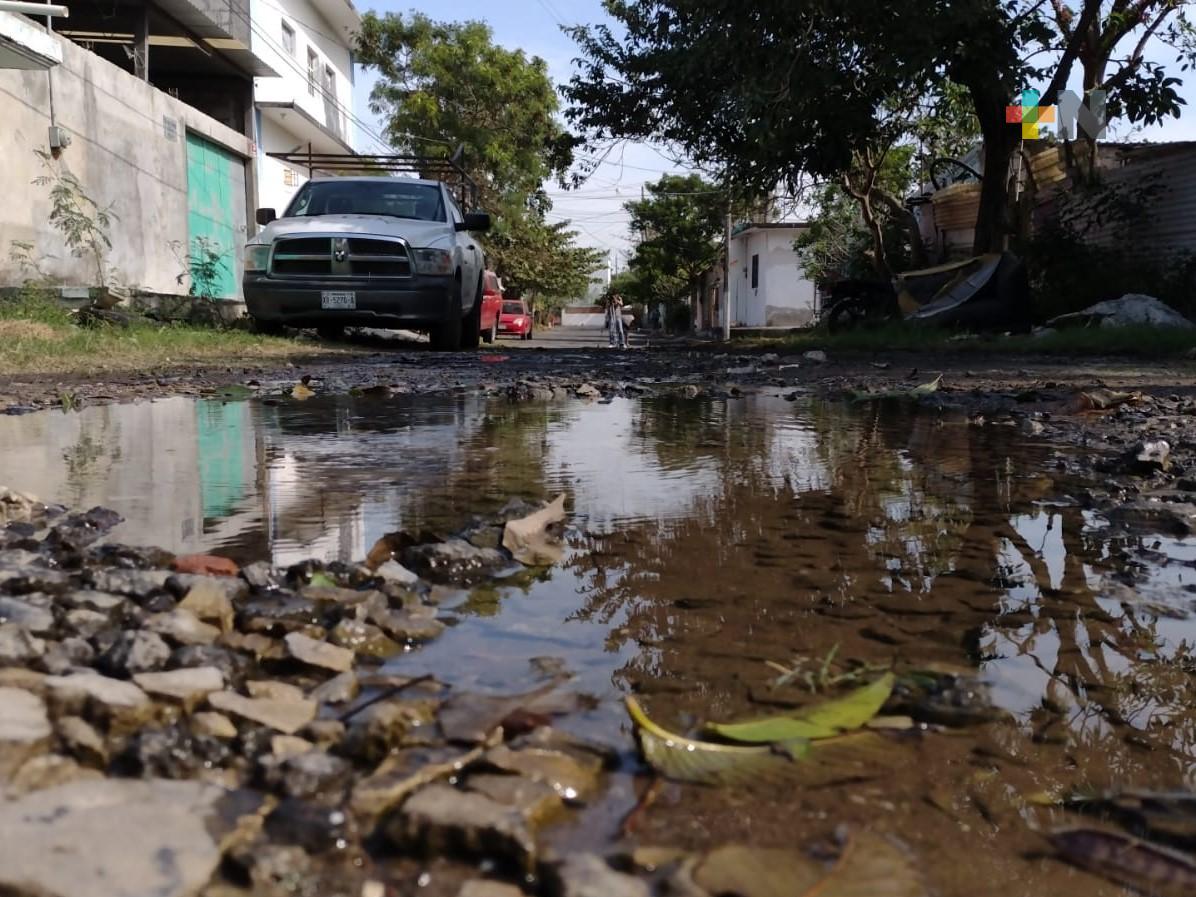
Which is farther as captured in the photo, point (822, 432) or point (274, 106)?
point (274, 106)

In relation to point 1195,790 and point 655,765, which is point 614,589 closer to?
point 655,765

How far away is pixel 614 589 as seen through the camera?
1.90 meters

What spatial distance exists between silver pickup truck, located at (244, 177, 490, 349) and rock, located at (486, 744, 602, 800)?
9.09 m

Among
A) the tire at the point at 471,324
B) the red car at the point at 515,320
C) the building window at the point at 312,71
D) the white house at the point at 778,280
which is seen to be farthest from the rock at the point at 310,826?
the white house at the point at 778,280

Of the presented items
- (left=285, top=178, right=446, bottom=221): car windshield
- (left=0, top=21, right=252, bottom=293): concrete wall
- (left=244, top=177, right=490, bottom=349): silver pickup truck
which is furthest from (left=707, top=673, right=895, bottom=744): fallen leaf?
(left=0, top=21, right=252, bottom=293): concrete wall

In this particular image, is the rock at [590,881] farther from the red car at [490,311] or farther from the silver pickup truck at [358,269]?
the red car at [490,311]

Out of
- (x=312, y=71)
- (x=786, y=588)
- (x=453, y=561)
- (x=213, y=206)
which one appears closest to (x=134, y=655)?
(x=453, y=561)

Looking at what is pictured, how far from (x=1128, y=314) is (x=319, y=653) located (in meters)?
13.1

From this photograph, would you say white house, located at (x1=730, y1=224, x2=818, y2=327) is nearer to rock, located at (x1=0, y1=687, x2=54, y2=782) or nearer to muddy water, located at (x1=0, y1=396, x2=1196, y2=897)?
muddy water, located at (x1=0, y1=396, x2=1196, y2=897)

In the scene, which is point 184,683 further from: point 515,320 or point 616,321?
point 515,320

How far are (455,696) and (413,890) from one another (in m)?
0.42

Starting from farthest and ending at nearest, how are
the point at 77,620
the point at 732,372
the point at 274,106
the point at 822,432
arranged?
the point at 274,106, the point at 732,372, the point at 822,432, the point at 77,620

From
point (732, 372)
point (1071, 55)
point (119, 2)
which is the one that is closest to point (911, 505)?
point (732, 372)

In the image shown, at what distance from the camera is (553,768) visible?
116 centimetres
